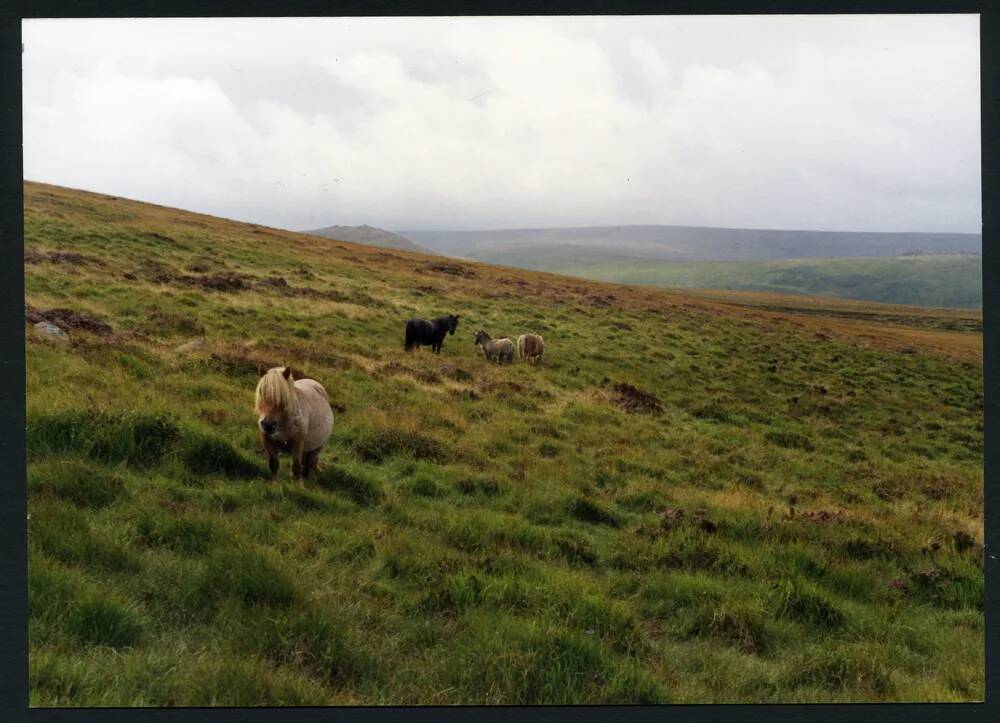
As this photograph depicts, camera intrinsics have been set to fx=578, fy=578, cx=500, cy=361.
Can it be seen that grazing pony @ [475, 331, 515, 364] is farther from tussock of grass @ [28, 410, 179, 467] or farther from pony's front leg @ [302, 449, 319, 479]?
tussock of grass @ [28, 410, 179, 467]

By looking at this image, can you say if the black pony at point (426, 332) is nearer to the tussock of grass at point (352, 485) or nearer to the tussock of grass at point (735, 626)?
the tussock of grass at point (352, 485)

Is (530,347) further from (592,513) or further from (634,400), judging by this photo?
(592,513)

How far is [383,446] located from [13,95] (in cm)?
621

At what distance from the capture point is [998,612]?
194 inches

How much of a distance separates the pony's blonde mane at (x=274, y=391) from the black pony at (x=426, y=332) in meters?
10.6

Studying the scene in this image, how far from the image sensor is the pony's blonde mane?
683 centimetres

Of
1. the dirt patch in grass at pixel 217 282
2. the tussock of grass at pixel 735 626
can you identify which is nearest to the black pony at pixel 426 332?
the dirt patch in grass at pixel 217 282

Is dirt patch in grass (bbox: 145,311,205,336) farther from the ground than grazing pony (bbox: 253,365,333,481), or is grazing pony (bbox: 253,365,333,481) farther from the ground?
dirt patch in grass (bbox: 145,311,205,336)

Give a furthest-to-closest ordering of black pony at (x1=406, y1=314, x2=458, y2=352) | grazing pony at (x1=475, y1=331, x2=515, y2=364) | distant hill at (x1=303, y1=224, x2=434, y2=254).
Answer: distant hill at (x1=303, y1=224, x2=434, y2=254), grazing pony at (x1=475, y1=331, x2=515, y2=364), black pony at (x1=406, y1=314, x2=458, y2=352)

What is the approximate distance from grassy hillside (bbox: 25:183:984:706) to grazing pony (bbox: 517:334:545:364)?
7.72 feet

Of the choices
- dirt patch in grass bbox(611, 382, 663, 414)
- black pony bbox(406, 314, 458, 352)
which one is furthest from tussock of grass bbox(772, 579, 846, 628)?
black pony bbox(406, 314, 458, 352)

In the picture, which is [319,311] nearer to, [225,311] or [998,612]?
[225,311]

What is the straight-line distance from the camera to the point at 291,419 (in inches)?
277

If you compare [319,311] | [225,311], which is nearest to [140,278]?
[225,311]
